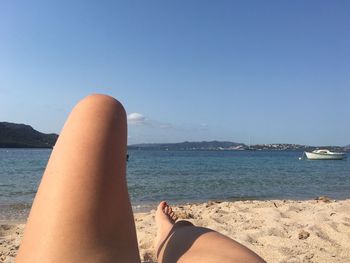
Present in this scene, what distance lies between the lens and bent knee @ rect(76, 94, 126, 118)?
3.50 ft

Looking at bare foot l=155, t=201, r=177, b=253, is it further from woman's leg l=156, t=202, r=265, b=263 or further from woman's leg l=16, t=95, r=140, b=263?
woman's leg l=16, t=95, r=140, b=263

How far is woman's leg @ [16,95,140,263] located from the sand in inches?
81.7

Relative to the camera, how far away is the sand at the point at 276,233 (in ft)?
10.0

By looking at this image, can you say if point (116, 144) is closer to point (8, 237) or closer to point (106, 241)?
point (106, 241)

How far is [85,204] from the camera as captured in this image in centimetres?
90

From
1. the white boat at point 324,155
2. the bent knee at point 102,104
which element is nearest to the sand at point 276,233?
the bent knee at point 102,104

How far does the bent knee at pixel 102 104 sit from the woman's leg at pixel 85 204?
0.03 meters

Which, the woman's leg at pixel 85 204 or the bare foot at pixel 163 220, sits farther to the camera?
the bare foot at pixel 163 220

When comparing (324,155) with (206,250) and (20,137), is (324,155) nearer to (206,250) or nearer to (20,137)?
(206,250)

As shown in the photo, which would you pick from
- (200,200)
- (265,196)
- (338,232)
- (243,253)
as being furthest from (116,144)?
(265,196)

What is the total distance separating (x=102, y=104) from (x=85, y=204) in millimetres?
298

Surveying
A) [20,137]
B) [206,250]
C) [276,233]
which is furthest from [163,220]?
[20,137]

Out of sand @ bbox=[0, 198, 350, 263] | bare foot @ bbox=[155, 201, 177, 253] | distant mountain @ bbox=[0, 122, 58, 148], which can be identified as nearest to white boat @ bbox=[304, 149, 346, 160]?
sand @ bbox=[0, 198, 350, 263]

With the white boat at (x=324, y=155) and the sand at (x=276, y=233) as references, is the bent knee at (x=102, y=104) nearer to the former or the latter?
the sand at (x=276, y=233)
